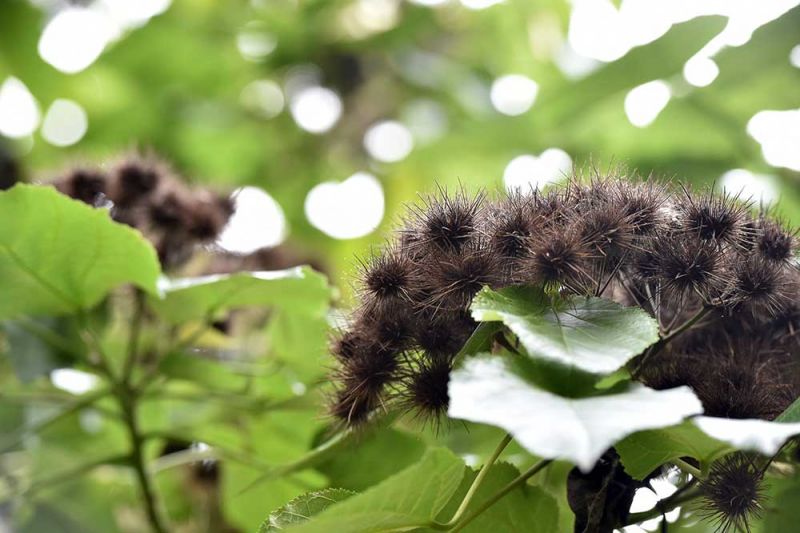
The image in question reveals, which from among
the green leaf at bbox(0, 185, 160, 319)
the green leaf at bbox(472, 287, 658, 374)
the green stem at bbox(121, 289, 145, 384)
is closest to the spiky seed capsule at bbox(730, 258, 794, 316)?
the green leaf at bbox(472, 287, 658, 374)

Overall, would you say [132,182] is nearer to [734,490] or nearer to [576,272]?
[576,272]

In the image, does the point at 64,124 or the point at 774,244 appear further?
the point at 64,124

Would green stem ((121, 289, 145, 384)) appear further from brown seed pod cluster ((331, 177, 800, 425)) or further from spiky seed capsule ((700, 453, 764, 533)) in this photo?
spiky seed capsule ((700, 453, 764, 533))

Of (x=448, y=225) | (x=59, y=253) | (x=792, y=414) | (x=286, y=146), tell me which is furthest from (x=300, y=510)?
(x=286, y=146)

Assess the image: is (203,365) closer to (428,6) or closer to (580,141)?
(580,141)

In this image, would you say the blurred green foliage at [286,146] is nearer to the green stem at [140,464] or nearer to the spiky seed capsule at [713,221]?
the green stem at [140,464]

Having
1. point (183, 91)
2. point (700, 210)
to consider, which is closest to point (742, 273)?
point (700, 210)
